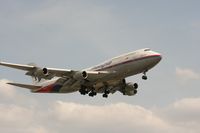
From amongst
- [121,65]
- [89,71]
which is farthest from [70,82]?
[121,65]

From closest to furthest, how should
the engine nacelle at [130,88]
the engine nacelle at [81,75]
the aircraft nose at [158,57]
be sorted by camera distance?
Answer: the aircraft nose at [158,57]
the engine nacelle at [81,75]
the engine nacelle at [130,88]

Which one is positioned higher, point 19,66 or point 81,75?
point 19,66

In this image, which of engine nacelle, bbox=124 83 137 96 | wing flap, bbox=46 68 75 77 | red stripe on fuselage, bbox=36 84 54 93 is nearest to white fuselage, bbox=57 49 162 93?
wing flap, bbox=46 68 75 77

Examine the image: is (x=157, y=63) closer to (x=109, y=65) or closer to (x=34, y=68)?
(x=109, y=65)

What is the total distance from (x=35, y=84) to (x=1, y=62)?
16034 millimetres

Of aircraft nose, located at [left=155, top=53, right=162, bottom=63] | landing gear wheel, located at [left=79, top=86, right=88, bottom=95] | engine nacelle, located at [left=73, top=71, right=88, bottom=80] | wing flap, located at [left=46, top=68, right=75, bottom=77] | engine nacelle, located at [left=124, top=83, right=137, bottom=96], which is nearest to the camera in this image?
aircraft nose, located at [left=155, top=53, right=162, bottom=63]

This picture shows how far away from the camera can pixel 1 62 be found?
77.8 meters

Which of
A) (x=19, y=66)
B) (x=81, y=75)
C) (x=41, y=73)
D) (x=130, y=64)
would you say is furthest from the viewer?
(x=81, y=75)

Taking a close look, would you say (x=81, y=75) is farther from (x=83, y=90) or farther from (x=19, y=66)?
(x=19, y=66)

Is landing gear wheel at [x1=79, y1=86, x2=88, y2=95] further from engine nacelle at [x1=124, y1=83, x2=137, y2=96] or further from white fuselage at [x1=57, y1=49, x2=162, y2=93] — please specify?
engine nacelle at [x1=124, y1=83, x2=137, y2=96]

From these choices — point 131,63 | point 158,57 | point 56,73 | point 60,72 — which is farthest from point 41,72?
point 158,57

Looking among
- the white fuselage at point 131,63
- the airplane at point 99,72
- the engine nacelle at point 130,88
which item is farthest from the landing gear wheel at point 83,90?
the engine nacelle at point 130,88

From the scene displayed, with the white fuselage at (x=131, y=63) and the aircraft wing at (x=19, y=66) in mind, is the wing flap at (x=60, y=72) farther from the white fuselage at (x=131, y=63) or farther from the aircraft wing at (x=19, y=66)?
the white fuselage at (x=131, y=63)

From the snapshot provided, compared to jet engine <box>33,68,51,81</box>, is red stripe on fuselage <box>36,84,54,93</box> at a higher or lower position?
lower
